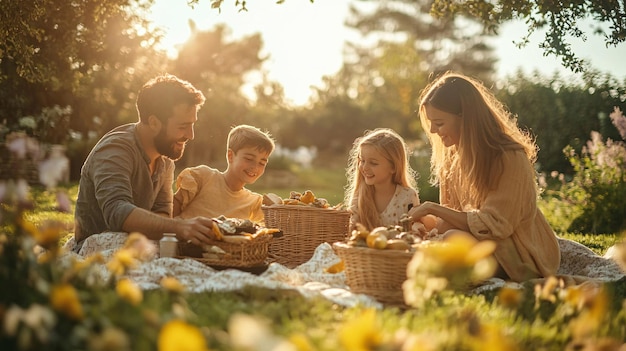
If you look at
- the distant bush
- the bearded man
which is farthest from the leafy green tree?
the bearded man

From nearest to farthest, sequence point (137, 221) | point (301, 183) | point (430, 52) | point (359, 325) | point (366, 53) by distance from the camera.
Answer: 1. point (359, 325)
2. point (137, 221)
3. point (301, 183)
4. point (430, 52)
5. point (366, 53)

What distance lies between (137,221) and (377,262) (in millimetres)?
1636

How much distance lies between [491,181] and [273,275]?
1.67 metres

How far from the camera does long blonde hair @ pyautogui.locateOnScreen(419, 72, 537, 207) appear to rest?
4.71 metres

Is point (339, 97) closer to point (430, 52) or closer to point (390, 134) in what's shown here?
point (430, 52)

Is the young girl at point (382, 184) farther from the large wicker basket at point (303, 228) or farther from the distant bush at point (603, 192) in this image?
the distant bush at point (603, 192)

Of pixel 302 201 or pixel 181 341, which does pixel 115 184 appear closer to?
pixel 302 201

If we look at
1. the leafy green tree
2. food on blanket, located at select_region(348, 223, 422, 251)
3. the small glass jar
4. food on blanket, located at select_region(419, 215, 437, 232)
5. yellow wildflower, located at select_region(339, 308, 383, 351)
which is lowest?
the small glass jar

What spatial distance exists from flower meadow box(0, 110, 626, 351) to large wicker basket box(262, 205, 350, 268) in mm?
1609

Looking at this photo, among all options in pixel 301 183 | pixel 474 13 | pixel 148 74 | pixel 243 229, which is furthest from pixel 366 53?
pixel 243 229

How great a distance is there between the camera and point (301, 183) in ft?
64.2

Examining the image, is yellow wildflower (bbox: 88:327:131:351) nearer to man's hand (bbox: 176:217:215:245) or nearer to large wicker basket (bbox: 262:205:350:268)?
man's hand (bbox: 176:217:215:245)

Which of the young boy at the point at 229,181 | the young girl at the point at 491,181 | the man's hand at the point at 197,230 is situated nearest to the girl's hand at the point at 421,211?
the young girl at the point at 491,181

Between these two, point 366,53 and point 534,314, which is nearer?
point 534,314
